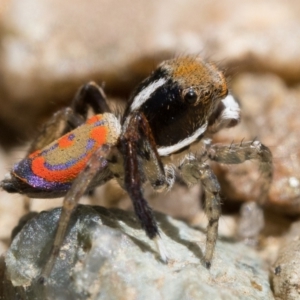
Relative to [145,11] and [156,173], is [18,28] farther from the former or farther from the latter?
[156,173]

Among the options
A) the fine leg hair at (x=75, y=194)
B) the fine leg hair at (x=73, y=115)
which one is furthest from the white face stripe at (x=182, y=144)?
the fine leg hair at (x=73, y=115)

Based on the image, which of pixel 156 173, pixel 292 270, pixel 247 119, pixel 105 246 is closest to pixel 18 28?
pixel 247 119

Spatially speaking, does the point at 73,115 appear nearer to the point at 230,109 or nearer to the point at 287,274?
the point at 230,109

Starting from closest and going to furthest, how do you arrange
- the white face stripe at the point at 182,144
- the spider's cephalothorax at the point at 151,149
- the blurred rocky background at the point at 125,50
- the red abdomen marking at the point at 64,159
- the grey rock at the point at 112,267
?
the grey rock at the point at 112,267, the spider's cephalothorax at the point at 151,149, the red abdomen marking at the point at 64,159, the white face stripe at the point at 182,144, the blurred rocky background at the point at 125,50

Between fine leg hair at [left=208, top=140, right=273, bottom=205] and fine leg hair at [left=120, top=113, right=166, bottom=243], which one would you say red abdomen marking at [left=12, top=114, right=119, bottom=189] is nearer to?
fine leg hair at [left=120, top=113, right=166, bottom=243]

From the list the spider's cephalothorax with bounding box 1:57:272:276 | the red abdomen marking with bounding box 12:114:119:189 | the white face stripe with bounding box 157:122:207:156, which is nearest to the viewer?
the spider's cephalothorax with bounding box 1:57:272:276

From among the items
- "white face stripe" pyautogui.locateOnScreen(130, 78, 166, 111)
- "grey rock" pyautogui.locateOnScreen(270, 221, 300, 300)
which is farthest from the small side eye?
"grey rock" pyautogui.locateOnScreen(270, 221, 300, 300)

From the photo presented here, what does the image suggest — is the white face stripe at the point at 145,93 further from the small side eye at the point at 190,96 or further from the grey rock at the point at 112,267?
the grey rock at the point at 112,267
